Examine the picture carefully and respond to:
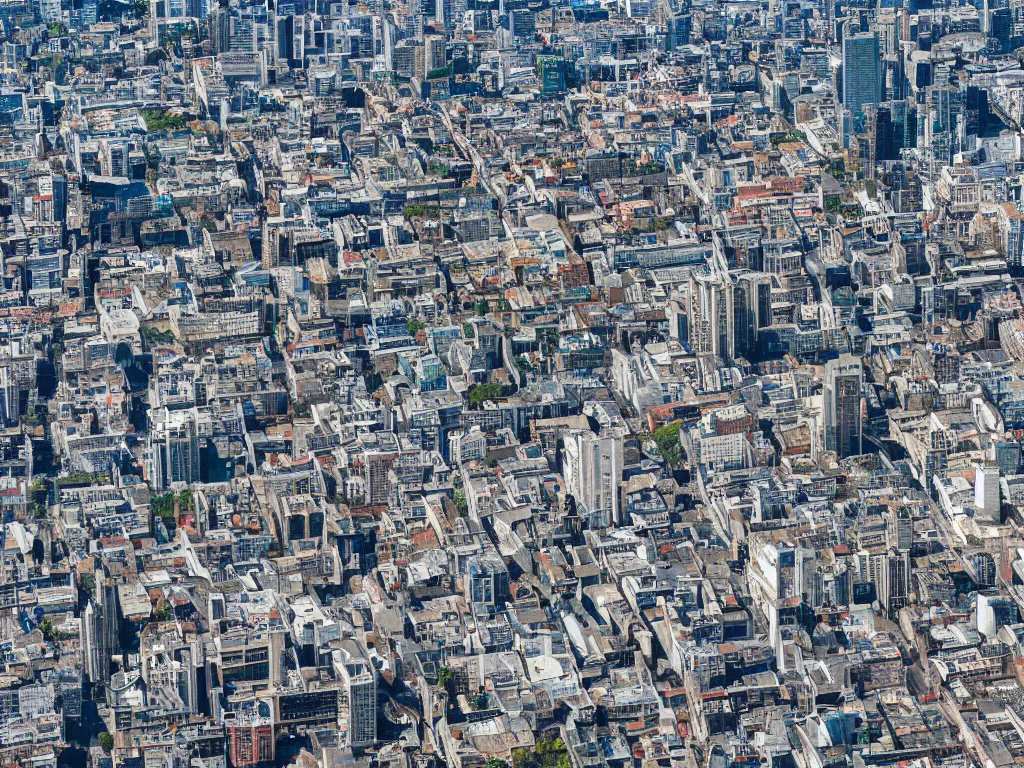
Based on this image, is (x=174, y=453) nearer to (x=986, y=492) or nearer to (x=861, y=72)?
(x=986, y=492)

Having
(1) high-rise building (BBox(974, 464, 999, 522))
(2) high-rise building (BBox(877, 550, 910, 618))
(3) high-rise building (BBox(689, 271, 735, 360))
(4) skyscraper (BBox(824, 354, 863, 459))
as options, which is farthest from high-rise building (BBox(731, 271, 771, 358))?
(2) high-rise building (BBox(877, 550, 910, 618))

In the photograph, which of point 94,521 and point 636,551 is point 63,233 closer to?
point 94,521

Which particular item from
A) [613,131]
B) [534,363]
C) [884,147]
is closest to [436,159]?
[613,131]

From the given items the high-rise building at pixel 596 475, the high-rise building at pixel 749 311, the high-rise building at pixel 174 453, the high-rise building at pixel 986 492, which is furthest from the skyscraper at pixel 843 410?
the high-rise building at pixel 174 453

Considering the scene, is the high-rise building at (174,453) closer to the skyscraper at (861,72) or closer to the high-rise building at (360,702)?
the high-rise building at (360,702)

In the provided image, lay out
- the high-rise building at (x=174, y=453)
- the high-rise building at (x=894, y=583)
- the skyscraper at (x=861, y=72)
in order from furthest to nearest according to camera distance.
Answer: the skyscraper at (x=861, y=72) → the high-rise building at (x=174, y=453) → the high-rise building at (x=894, y=583)

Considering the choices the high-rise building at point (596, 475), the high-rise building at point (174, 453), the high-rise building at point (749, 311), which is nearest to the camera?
the high-rise building at point (596, 475)
